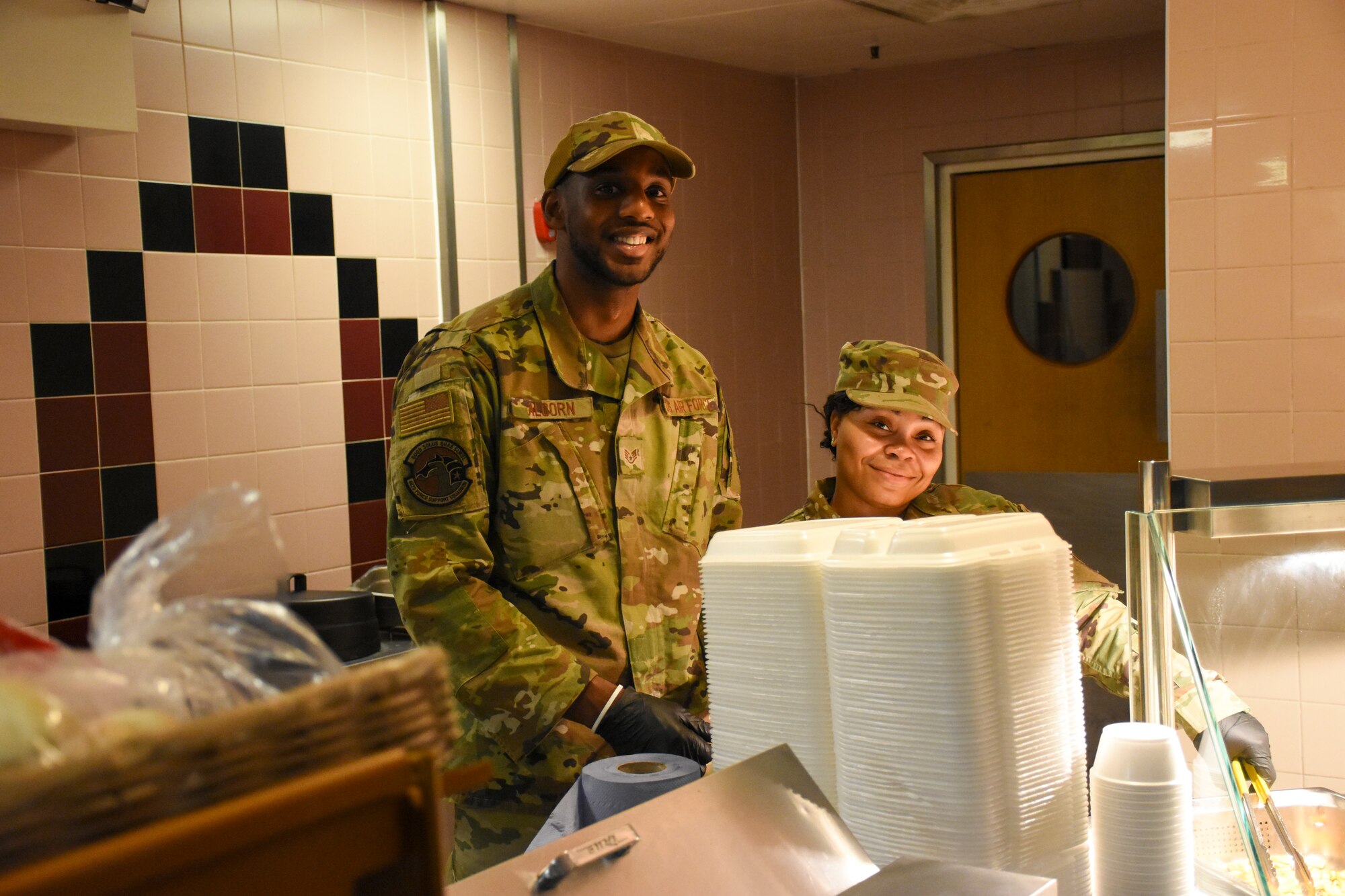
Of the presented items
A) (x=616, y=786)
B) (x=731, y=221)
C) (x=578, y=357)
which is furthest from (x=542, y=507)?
(x=731, y=221)

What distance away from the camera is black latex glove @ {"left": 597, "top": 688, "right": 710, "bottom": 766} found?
174 cm

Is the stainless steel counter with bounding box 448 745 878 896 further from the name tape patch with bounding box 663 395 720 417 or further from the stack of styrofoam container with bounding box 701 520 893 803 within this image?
the name tape patch with bounding box 663 395 720 417

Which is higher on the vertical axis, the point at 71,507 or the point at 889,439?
the point at 889,439

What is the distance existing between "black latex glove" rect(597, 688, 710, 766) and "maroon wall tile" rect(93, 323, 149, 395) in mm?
1565

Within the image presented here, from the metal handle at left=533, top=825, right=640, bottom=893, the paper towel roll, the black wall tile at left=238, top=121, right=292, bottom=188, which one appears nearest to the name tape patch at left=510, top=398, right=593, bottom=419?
the paper towel roll

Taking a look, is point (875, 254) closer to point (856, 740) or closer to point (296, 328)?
point (296, 328)

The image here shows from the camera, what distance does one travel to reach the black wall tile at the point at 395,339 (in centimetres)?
Answer: 329

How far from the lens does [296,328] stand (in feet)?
10.1

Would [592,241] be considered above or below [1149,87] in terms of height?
below

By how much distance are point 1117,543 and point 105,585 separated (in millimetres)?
2598

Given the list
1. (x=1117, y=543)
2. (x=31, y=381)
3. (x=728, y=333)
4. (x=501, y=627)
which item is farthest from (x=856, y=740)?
(x=728, y=333)

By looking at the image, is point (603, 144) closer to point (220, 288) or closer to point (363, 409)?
point (220, 288)

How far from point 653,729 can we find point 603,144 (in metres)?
1.02

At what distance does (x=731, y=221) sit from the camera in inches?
183
